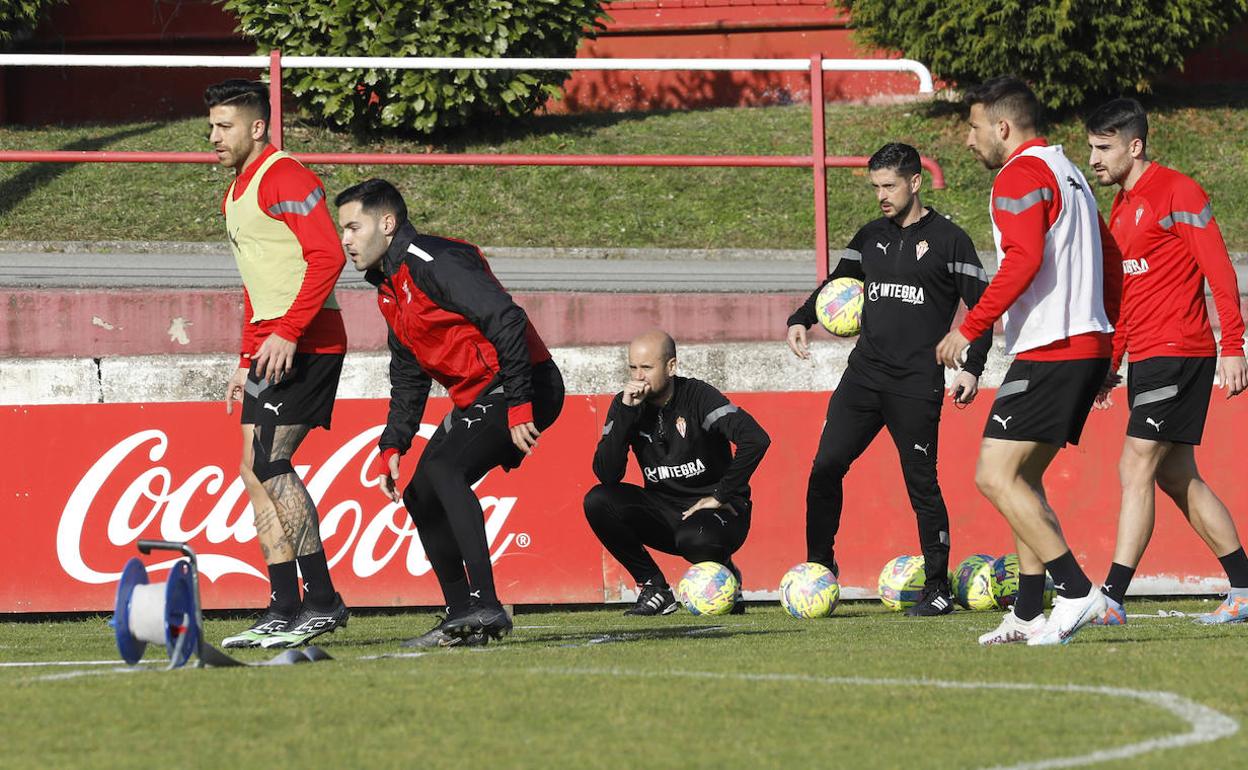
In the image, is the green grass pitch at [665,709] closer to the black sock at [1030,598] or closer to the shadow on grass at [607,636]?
the black sock at [1030,598]

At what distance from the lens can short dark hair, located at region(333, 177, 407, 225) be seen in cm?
682

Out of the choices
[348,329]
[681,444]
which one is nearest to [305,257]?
[681,444]

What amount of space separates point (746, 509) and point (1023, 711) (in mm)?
4616

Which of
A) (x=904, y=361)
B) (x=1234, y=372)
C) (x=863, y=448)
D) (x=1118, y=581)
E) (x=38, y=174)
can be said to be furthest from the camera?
(x=38, y=174)

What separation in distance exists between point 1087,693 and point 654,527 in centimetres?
456

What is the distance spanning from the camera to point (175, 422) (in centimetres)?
973

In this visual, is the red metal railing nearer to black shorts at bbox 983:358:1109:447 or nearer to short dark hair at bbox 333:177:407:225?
short dark hair at bbox 333:177:407:225

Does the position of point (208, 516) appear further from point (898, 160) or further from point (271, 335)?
point (898, 160)

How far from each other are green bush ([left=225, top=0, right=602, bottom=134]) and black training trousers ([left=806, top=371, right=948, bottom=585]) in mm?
10097

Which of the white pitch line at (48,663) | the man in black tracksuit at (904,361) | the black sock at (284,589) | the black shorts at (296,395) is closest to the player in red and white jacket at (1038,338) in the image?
the man in black tracksuit at (904,361)

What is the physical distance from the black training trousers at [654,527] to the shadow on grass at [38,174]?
8431 millimetres

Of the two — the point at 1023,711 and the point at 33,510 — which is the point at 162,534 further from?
the point at 1023,711

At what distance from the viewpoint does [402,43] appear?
18125mm

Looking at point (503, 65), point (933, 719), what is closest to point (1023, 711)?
point (933, 719)
